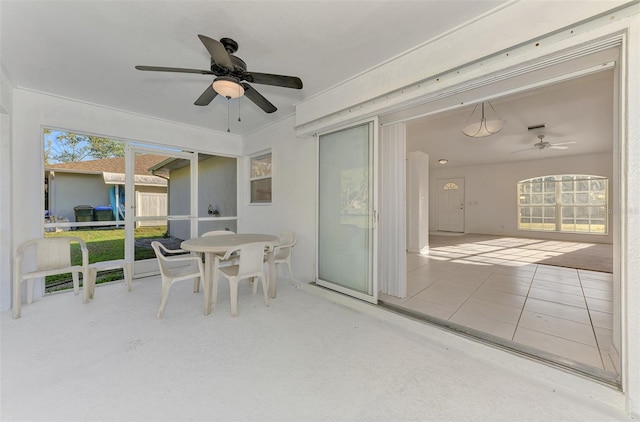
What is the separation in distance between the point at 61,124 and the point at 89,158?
57cm

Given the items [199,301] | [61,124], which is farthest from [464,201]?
[61,124]

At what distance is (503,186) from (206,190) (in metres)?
9.44

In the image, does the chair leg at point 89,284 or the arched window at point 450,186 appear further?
the arched window at point 450,186

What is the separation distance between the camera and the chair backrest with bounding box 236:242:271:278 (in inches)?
105

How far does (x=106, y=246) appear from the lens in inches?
163

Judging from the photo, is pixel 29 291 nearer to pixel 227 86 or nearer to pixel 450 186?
pixel 227 86

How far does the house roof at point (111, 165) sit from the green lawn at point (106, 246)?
91cm

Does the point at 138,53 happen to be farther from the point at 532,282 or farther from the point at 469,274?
the point at 532,282

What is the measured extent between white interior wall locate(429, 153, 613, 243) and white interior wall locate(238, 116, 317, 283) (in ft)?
25.7

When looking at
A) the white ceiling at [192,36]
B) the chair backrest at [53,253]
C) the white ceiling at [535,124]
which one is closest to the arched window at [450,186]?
the white ceiling at [535,124]

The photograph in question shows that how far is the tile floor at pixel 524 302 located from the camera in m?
2.06

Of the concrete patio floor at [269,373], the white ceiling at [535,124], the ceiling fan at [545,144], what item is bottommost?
the concrete patio floor at [269,373]

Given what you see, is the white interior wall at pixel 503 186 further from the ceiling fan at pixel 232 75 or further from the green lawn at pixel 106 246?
the green lawn at pixel 106 246

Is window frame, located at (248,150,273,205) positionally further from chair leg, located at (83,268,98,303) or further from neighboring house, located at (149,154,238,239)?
chair leg, located at (83,268,98,303)
